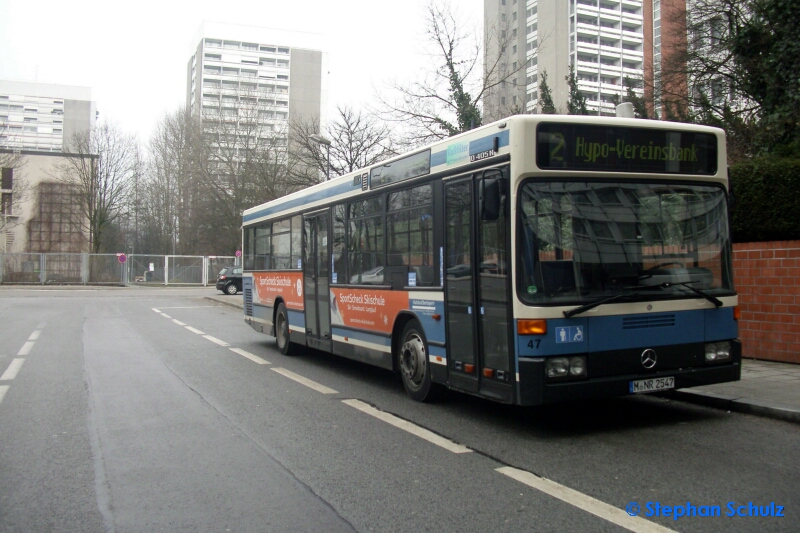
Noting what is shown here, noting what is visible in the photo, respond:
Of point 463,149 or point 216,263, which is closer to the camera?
point 463,149

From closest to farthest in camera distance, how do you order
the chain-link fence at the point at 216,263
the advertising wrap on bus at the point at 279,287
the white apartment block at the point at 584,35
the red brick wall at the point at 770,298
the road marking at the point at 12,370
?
the red brick wall at the point at 770,298 < the road marking at the point at 12,370 < the advertising wrap on bus at the point at 279,287 < the chain-link fence at the point at 216,263 < the white apartment block at the point at 584,35

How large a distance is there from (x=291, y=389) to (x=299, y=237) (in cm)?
359

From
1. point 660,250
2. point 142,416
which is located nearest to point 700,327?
point 660,250

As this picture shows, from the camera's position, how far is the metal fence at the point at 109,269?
51625 millimetres

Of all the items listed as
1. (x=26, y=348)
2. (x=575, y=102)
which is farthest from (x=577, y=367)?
(x=575, y=102)

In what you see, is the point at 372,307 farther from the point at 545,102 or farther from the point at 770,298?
the point at 545,102

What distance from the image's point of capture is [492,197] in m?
6.49

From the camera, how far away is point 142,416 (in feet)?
25.8

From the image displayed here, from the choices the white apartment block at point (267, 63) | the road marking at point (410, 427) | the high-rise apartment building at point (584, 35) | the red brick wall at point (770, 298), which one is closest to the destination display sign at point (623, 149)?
the road marking at point (410, 427)

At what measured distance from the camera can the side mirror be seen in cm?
647

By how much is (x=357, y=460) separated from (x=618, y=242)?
3.05 m

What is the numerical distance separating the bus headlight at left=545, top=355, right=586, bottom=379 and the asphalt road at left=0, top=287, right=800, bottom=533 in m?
0.62

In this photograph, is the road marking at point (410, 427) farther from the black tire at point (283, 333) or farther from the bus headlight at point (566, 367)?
the black tire at point (283, 333)

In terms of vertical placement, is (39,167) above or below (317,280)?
above
